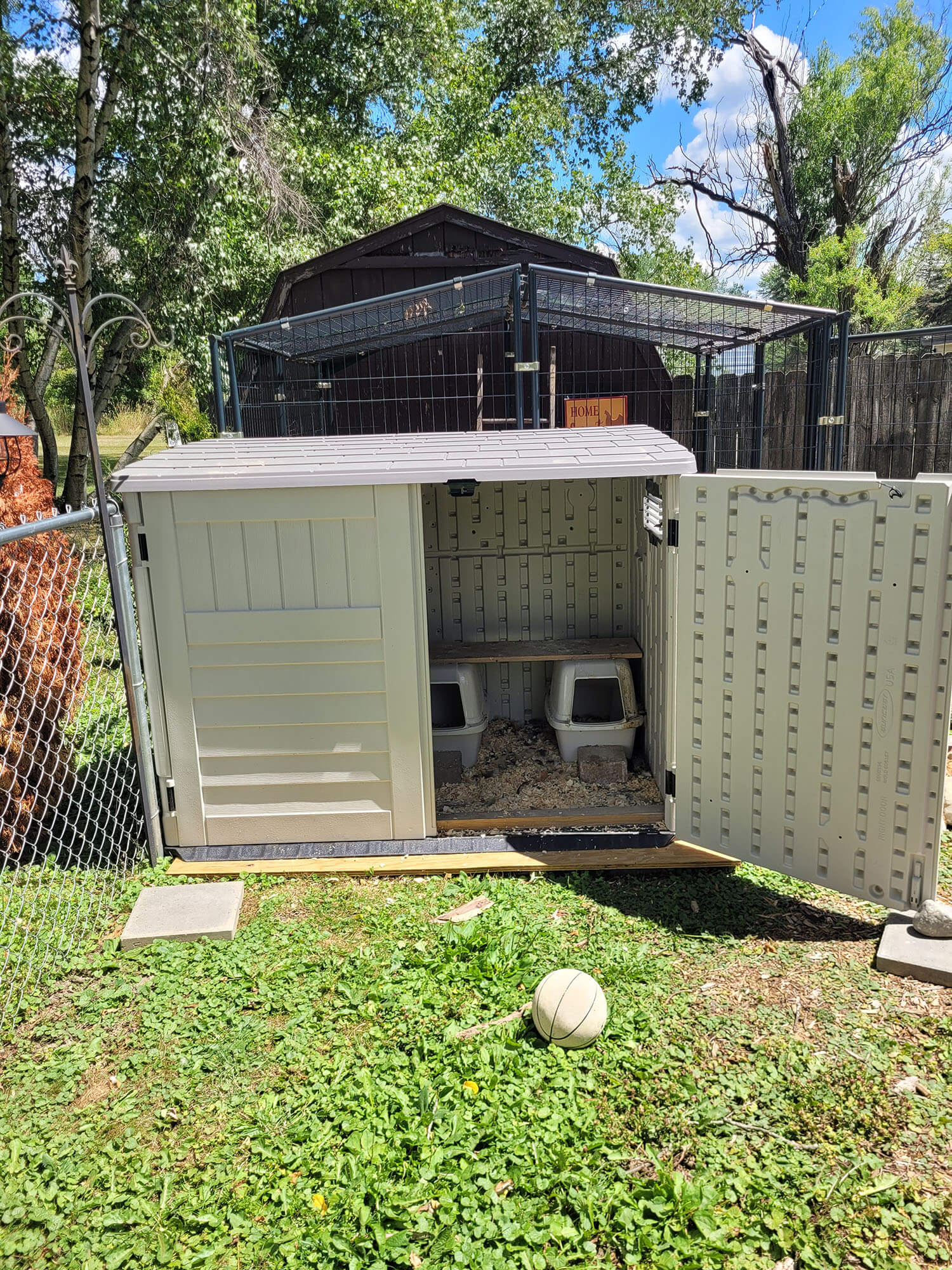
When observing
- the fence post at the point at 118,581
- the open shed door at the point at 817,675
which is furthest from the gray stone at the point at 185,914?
the open shed door at the point at 817,675

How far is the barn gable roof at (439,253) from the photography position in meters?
8.56

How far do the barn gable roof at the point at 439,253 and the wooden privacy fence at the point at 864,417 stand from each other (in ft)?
6.53

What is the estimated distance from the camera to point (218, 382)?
7.09 metres

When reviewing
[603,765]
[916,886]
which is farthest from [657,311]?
[916,886]

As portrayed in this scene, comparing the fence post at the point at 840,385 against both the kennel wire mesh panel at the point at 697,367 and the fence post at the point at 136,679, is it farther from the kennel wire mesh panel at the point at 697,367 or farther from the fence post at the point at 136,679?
the fence post at the point at 136,679

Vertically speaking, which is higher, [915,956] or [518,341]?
[518,341]

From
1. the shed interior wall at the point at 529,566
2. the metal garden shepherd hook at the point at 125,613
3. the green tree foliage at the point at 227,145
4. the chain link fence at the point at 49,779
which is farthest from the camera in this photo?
the green tree foliage at the point at 227,145

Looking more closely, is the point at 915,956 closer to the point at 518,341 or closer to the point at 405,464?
the point at 405,464

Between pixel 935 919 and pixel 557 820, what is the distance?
184 centimetres

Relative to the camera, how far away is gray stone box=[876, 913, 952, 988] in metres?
3.14

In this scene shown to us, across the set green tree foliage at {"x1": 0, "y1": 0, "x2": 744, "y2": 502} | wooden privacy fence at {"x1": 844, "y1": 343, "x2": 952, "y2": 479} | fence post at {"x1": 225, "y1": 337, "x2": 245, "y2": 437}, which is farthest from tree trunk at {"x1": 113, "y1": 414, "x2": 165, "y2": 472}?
wooden privacy fence at {"x1": 844, "y1": 343, "x2": 952, "y2": 479}

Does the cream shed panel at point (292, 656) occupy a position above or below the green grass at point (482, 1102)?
above

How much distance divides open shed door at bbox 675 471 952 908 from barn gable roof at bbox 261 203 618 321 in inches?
223

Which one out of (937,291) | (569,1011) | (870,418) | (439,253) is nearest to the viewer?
(569,1011)
